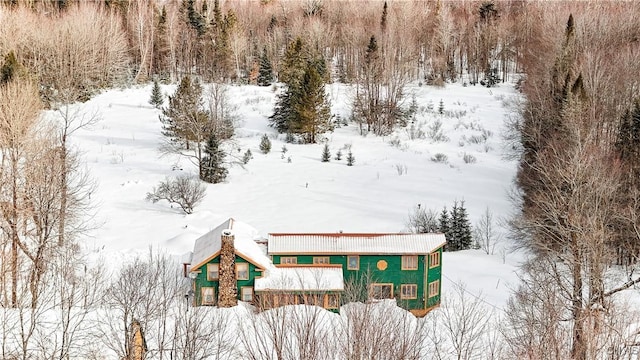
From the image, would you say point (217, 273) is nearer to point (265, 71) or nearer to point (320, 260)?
point (320, 260)

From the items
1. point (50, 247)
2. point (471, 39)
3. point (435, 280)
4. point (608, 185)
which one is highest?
point (471, 39)

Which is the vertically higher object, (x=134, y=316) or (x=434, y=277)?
(x=134, y=316)

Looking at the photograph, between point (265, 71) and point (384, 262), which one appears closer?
point (384, 262)

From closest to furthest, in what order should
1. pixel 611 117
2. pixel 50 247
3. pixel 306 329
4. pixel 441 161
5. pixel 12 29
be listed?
pixel 306 329
pixel 50 247
pixel 611 117
pixel 441 161
pixel 12 29

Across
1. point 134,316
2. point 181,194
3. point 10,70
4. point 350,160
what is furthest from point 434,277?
point 10,70

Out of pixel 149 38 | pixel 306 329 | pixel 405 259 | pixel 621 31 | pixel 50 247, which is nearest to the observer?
pixel 306 329

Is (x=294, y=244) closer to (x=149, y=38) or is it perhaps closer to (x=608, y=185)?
(x=608, y=185)

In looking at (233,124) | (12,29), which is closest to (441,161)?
(233,124)

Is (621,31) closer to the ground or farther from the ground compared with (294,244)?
farther from the ground

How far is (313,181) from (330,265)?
1527 centimetres

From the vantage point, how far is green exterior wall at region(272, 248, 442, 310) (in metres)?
24.0

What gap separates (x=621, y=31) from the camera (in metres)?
45.5

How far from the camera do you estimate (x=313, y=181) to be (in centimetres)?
3903

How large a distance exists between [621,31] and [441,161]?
16648 mm
